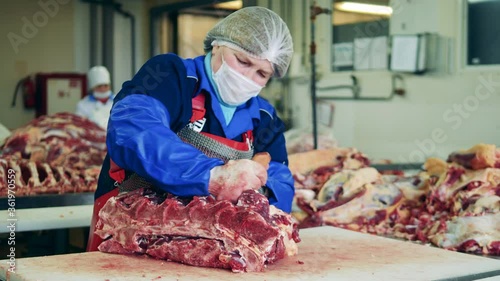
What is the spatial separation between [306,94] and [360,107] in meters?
1.18

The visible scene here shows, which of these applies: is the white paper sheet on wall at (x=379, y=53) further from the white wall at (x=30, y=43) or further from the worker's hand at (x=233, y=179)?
the white wall at (x=30, y=43)

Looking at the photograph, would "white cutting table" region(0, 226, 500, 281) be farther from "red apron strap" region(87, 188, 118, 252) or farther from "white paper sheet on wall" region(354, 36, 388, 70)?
"white paper sheet on wall" region(354, 36, 388, 70)

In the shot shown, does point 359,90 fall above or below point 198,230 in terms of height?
above

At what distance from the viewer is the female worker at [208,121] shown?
228 centimetres

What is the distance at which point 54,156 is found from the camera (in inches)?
208

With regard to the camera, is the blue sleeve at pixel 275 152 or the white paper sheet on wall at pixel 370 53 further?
the white paper sheet on wall at pixel 370 53

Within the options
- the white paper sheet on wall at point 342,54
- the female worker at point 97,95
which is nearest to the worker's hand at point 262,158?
the white paper sheet on wall at point 342,54

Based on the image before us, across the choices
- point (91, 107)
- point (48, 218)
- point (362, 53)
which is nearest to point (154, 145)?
point (48, 218)

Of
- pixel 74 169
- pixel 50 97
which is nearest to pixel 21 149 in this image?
pixel 74 169

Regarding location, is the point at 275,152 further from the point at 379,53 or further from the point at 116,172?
the point at 379,53

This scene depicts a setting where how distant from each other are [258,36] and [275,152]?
0.58 metres

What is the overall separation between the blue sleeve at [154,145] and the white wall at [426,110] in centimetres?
437

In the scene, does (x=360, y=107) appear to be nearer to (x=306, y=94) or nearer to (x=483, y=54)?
(x=306, y=94)

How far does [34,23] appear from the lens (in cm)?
1077
